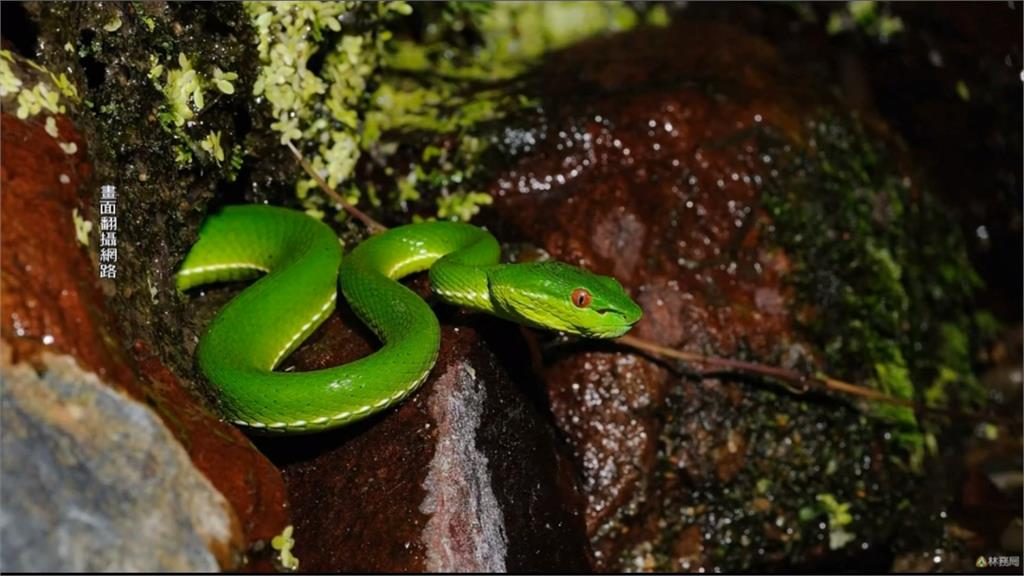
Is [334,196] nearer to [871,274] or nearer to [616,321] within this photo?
[616,321]

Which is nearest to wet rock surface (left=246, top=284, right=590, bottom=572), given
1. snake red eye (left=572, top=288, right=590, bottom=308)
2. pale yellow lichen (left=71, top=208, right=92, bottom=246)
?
snake red eye (left=572, top=288, right=590, bottom=308)

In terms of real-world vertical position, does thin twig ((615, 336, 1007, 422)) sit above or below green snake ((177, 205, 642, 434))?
below

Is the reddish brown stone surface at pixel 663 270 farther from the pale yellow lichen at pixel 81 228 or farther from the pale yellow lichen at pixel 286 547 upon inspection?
the pale yellow lichen at pixel 81 228

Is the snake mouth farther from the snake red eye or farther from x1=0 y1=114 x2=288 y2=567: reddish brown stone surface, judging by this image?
x1=0 y1=114 x2=288 y2=567: reddish brown stone surface

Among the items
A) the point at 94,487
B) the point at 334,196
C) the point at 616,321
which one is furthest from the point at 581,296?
the point at 94,487

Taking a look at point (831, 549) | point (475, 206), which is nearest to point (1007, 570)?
point (831, 549)

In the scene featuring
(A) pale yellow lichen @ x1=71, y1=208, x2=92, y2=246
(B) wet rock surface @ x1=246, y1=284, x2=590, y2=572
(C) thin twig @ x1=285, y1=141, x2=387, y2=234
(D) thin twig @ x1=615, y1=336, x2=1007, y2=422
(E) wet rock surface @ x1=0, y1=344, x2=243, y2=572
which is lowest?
(D) thin twig @ x1=615, y1=336, x2=1007, y2=422
